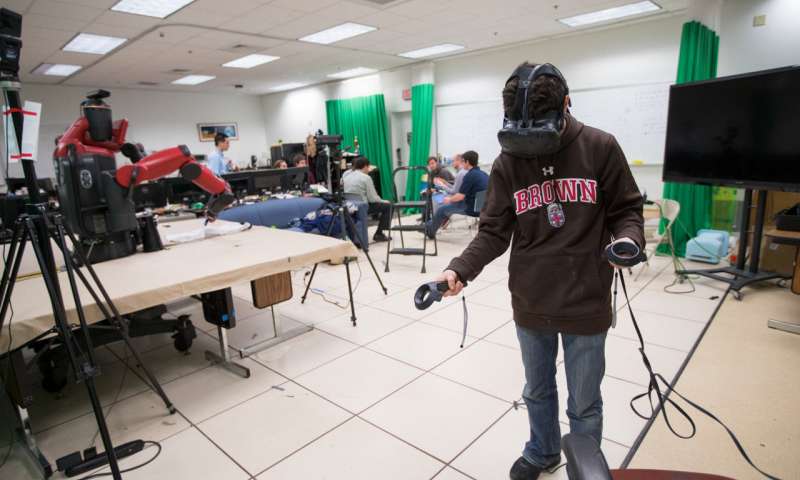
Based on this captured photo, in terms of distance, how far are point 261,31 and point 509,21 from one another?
325 cm

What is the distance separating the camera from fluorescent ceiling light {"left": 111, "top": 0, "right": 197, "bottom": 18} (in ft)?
14.5

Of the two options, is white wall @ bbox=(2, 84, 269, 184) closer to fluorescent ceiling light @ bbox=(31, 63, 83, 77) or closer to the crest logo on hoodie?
fluorescent ceiling light @ bbox=(31, 63, 83, 77)

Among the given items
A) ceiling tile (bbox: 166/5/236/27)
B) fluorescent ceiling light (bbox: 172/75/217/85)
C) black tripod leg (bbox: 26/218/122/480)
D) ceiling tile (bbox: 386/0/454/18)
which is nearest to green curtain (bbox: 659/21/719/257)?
ceiling tile (bbox: 386/0/454/18)

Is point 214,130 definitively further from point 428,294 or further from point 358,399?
point 428,294

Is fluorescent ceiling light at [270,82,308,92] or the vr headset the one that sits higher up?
fluorescent ceiling light at [270,82,308,92]

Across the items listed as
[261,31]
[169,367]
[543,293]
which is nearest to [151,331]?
[169,367]

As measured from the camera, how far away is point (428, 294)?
1160 millimetres

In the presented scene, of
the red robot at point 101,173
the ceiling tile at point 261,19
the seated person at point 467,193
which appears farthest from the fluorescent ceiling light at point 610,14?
the red robot at point 101,173

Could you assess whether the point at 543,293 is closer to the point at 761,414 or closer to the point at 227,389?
the point at 761,414

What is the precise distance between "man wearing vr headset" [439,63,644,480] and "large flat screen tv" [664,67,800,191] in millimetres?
3018

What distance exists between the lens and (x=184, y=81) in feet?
30.2

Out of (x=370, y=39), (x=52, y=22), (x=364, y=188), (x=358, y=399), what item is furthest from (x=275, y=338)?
(x=370, y=39)

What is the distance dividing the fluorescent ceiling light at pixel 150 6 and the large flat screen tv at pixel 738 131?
4.97 m

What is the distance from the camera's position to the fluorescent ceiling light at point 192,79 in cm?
877
